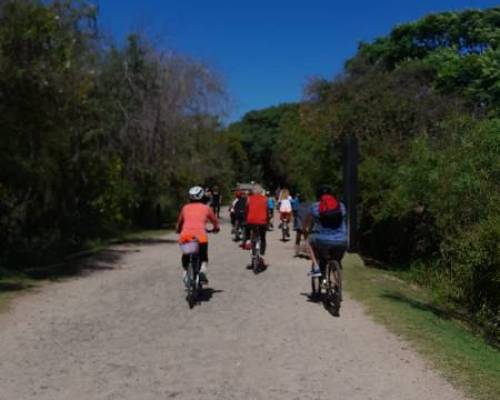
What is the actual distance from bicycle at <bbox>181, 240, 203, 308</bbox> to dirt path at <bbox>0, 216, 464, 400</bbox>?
259 mm

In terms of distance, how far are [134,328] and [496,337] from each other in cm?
613

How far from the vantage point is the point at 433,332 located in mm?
9297

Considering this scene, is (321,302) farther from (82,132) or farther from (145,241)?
(145,241)

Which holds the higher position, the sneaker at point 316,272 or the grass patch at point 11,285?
the sneaker at point 316,272

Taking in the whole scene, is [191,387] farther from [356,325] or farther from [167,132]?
[167,132]

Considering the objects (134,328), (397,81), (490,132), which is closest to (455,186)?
(490,132)

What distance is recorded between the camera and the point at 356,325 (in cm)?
970

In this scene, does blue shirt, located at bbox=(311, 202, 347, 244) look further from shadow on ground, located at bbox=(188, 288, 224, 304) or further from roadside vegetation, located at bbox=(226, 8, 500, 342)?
roadside vegetation, located at bbox=(226, 8, 500, 342)

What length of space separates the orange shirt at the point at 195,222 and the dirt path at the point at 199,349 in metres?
1.10

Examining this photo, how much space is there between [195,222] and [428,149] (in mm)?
8194

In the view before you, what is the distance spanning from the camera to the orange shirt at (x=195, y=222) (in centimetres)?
1111

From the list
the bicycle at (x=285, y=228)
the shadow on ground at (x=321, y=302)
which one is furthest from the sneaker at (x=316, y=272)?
the bicycle at (x=285, y=228)

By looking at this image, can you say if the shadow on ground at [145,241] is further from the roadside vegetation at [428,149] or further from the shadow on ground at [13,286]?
the shadow on ground at [13,286]

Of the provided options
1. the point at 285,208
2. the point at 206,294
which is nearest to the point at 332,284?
the point at 206,294
